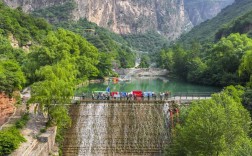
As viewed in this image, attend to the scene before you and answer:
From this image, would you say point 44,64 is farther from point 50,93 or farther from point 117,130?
point 117,130

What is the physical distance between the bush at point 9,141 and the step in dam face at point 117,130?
5.54 m

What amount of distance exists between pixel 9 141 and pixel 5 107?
6.32m

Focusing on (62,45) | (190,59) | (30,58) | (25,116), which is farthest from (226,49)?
Result: (25,116)

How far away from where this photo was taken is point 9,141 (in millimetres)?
23891

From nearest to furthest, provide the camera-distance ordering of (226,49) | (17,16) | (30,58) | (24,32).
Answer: (30,58) < (226,49) < (24,32) < (17,16)

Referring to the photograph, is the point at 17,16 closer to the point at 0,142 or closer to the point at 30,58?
the point at 30,58

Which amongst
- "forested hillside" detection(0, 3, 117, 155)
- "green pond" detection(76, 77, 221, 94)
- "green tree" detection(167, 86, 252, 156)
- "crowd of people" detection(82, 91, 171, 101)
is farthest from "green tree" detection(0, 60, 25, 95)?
"green pond" detection(76, 77, 221, 94)

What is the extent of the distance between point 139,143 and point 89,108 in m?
6.61

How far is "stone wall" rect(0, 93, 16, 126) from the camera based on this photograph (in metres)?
28.6

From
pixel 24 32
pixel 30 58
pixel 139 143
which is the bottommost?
pixel 139 143

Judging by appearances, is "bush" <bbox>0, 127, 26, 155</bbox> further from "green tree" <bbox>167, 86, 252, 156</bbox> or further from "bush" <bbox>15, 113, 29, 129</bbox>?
"green tree" <bbox>167, 86, 252, 156</bbox>

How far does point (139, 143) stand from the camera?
3061cm

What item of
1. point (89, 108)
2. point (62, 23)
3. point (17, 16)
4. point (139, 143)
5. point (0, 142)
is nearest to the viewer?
point (0, 142)

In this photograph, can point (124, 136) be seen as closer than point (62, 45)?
Yes
